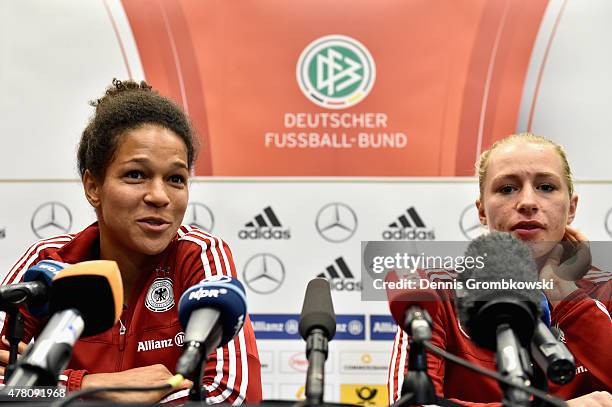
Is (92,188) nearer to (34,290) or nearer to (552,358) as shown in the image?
(34,290)

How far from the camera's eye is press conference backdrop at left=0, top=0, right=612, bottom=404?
268cm

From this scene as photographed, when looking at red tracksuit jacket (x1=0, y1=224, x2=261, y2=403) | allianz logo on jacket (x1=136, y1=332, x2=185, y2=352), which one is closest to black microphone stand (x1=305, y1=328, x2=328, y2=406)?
red tracksuit jacket (x1=0, y1=224, x2=261, y2=403)

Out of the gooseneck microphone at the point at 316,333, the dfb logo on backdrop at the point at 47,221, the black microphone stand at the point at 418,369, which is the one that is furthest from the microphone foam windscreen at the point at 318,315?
the dfb logo on backdrop at the point at 47,221

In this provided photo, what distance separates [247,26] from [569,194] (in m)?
1.53

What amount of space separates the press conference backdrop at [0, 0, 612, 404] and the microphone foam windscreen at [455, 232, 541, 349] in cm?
172

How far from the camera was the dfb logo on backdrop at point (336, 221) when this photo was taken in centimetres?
269

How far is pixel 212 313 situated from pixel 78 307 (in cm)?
19

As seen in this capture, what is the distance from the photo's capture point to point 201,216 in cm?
273

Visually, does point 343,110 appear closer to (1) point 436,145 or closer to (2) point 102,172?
(1) point 436,145

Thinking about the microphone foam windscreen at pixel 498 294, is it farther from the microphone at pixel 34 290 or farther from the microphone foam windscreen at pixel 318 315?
the microphone at pixel 34 290

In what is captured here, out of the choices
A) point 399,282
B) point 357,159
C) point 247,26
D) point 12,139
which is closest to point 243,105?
point 247,26

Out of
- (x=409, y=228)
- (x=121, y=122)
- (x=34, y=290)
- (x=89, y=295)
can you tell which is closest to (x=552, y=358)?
(x=89, y=295)

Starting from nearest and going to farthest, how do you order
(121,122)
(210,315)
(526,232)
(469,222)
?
(210,315)
(526,232)
(121,122)
(469,222)

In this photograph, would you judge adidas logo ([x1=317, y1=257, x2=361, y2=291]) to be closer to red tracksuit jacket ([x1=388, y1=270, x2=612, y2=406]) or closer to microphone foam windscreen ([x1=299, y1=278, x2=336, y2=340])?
red tracksuit jacket ([x1=388, y1=270, x2=612, y2=406])
